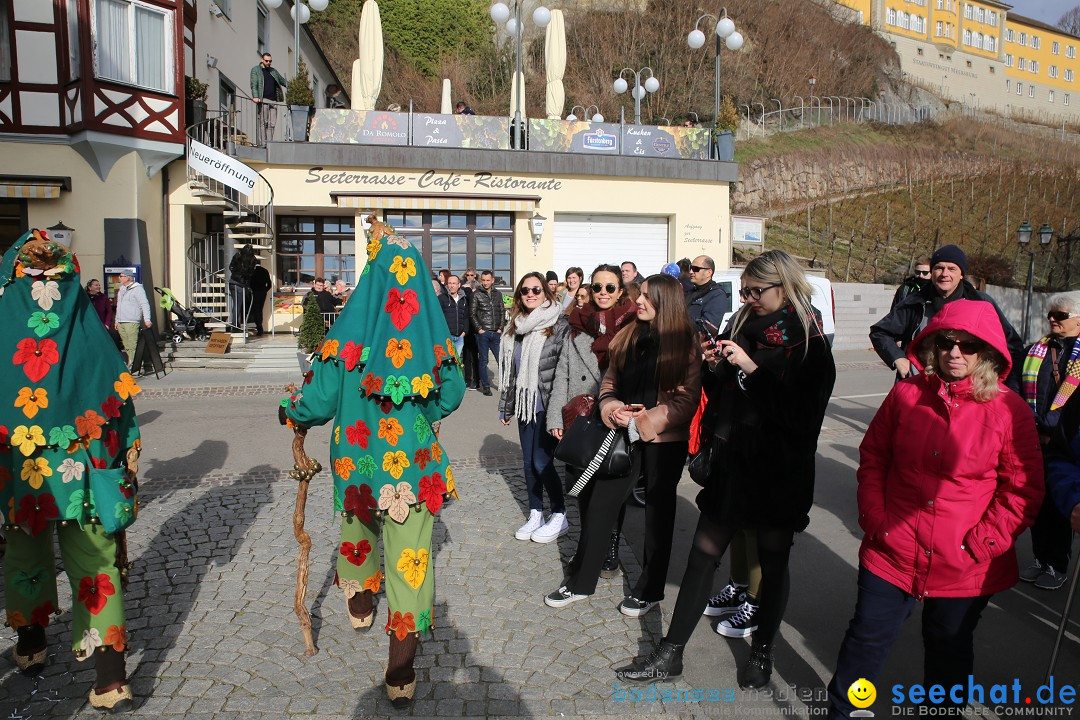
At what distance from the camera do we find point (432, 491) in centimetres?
331

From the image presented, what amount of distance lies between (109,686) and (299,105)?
17.4 metres

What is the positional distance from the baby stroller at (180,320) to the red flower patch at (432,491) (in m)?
14.2

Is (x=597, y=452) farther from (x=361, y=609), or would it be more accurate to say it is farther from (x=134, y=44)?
(x=134, y=44)

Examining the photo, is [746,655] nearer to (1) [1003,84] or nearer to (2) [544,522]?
(2) [544,522]

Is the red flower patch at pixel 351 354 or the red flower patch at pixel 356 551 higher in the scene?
the red flower patch at pixel 351 354

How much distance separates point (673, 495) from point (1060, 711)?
1.93m

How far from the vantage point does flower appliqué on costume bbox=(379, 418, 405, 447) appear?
3.25 m

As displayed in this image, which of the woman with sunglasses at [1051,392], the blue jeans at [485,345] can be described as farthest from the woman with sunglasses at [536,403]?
the blue jeans at [485,345]

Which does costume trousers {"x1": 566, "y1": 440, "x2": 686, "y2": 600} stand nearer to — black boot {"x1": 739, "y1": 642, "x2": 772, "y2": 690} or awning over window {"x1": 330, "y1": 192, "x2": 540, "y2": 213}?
black boot {"x1": 739, "y1": 642, "x2": 772, "y2": 690}

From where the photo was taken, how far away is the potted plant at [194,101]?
55.3 feet

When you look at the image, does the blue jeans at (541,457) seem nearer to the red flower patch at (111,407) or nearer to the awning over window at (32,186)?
the red flower patch at (111,407)

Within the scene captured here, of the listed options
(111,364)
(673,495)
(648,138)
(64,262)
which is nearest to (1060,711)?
(673,495)

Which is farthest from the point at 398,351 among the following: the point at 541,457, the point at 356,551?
the point at 541,457

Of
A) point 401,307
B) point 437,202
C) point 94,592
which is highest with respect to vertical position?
point 437,202
